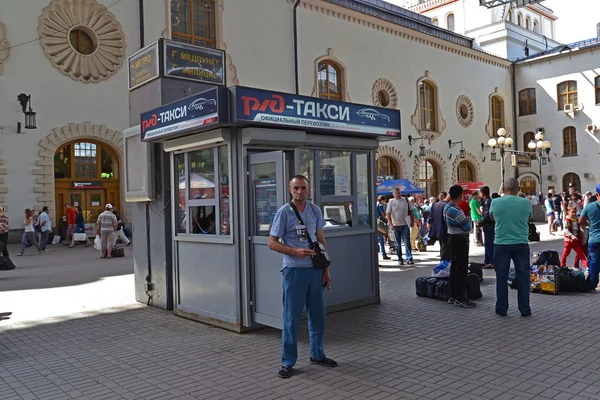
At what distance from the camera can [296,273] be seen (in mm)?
5066

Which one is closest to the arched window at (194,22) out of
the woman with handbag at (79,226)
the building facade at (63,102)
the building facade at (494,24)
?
the building facade at (63,102)

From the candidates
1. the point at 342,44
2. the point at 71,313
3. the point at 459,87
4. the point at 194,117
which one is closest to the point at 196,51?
the point at 194,117

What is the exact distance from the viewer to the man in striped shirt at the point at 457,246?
7.66m

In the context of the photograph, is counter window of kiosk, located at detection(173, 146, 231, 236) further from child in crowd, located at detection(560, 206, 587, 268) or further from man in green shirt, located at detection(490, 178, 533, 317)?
child in crowd, located at detection(560, 206, 587, 268)

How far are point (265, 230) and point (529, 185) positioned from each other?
116 ft

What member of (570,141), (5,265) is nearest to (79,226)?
Result: (5,265)

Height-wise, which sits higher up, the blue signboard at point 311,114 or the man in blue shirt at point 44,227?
the blue signboard at point 311,114

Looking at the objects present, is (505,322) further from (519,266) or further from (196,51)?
(196,51)

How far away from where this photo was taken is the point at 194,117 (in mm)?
6551

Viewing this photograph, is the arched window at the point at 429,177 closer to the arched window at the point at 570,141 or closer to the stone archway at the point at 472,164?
the stone archway at the point at 472,164

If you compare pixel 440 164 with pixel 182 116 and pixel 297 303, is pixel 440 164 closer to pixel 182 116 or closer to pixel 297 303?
pixel 182 116

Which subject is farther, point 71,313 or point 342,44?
point 342,44

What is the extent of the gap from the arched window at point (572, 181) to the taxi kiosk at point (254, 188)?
105ft

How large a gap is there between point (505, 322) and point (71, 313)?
6.19 metres
